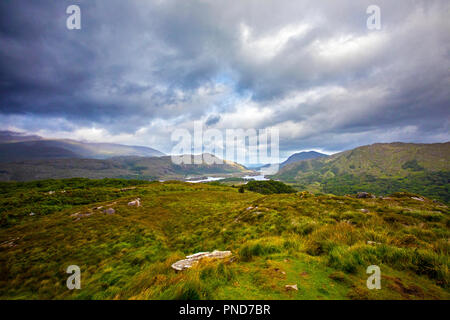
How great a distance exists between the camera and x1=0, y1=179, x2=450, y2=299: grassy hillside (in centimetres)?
384

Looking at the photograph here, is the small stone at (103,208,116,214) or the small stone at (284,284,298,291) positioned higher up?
the small stone at (284,284,298,291)

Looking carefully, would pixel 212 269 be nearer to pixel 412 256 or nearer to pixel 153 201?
pixel 412 256

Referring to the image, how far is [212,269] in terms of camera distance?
480cm

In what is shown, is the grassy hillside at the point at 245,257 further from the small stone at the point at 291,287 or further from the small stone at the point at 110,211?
the small stone at the point at 110,211

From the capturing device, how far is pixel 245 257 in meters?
6.27

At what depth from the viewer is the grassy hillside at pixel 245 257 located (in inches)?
151
